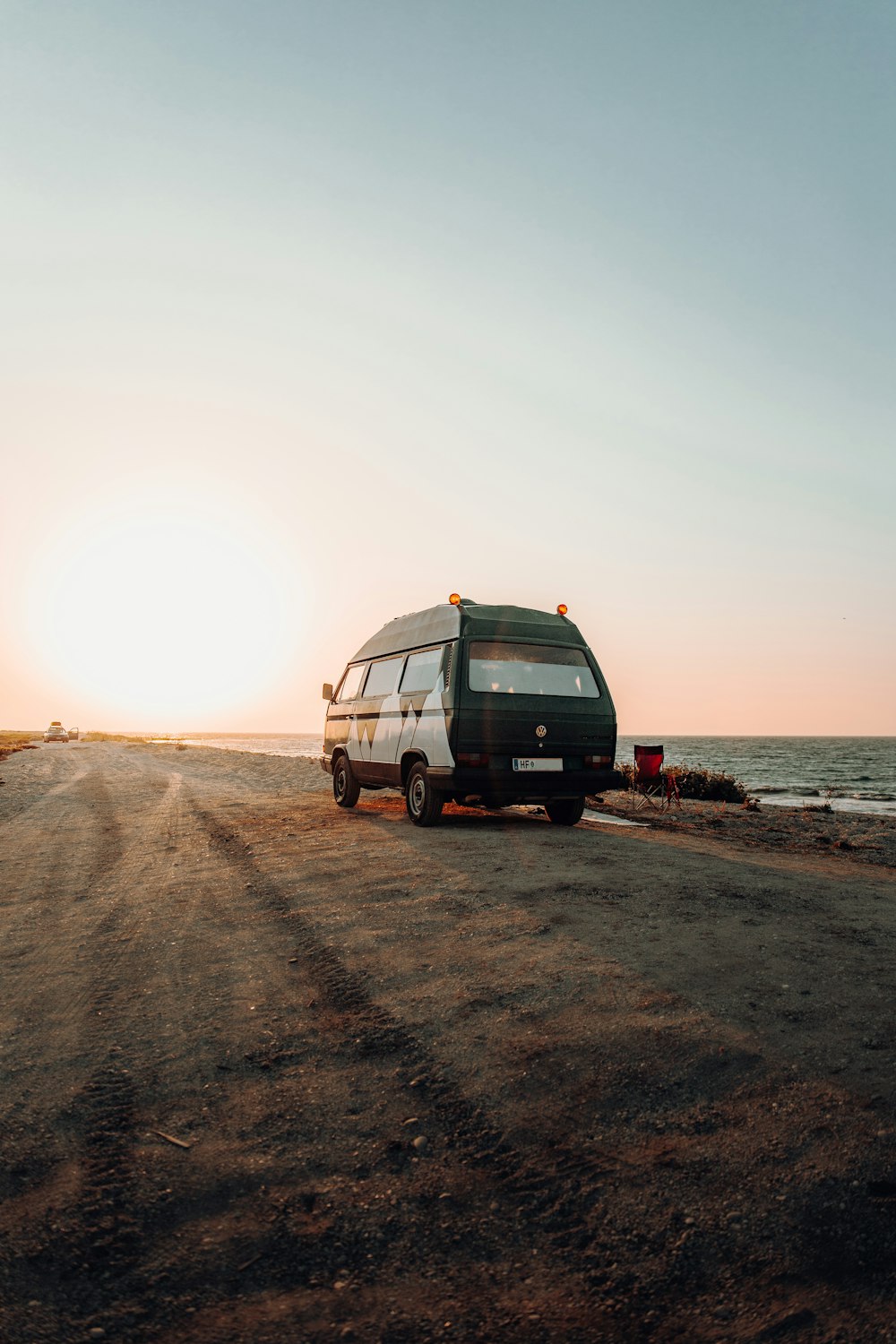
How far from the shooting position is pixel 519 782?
10.1 m

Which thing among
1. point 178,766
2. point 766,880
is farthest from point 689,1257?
point 178,766

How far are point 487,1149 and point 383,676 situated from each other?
9801mm

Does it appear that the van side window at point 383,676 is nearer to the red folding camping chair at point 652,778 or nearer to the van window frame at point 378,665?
the van window frame at point 378,665

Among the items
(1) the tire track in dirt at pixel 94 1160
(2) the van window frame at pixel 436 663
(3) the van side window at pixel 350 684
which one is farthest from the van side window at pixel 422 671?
(1) the tire track in dirt at pixel 94 1160

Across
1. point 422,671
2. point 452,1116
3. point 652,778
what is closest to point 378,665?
point 422,671

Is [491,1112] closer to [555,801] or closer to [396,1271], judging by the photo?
[396,1271]

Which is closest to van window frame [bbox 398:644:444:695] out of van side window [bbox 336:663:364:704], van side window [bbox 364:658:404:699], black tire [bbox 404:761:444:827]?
van side window [bbox 364:658:404:699]

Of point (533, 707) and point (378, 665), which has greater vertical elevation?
point (378, 665)

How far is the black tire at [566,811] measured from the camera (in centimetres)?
1104

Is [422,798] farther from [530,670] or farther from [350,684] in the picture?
[350,684]

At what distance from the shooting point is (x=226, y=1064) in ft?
11.6

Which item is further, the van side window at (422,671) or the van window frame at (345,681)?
the van window frame at (345,681)

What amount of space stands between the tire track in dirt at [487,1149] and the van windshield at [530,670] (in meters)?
5.75

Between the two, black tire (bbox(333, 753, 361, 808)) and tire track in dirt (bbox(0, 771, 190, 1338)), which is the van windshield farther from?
tire track in dirt (bbox(0, 771, 190, 1338))
